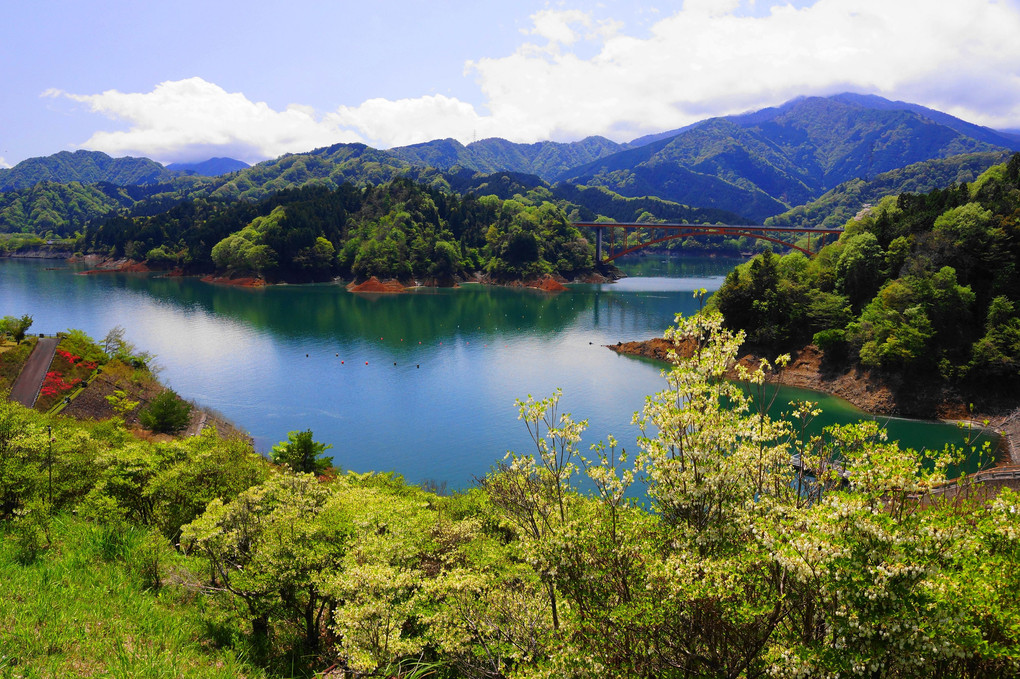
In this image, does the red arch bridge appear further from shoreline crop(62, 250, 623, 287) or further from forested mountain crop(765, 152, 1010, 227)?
forested mountain crop(765, 152, 1010, 227)

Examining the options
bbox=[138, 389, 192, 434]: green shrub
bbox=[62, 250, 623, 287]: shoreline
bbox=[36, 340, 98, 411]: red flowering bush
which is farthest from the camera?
bbox=[62, 250, 623, 287]: shoreline

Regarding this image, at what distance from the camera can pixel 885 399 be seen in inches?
1583

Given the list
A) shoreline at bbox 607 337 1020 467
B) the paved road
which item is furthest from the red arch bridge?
the paved road

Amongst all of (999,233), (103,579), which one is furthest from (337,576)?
(999,233)

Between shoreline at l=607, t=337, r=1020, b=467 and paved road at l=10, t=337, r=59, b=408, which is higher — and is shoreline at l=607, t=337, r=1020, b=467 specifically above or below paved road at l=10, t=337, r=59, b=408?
below

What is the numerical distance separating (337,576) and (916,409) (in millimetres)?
43261

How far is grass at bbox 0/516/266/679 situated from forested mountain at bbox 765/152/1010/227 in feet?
646

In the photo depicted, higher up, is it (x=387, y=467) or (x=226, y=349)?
(x=226, y=349)

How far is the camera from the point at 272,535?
12766mm

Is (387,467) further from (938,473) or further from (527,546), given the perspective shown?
(938,473)

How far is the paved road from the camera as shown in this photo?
33250 mm

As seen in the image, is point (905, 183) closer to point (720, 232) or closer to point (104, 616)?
point (720, 232)

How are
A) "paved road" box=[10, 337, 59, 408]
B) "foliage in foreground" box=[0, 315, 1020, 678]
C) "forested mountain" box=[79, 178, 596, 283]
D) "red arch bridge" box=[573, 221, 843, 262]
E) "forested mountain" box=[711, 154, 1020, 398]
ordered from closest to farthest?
"foliage in foreground" box=[0, 315, 1020, 678]
"paved road" box=[10, 337, 59, 408]
"forested mountain" box=[711, 154, 1020, 398]
"red arch bridge" box=[573, 221, 843, 262]
"forested mountain" box=[79, 178, 596, 283]

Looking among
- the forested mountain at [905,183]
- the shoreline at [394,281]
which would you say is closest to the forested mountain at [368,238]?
the shoreline at [394,281]
